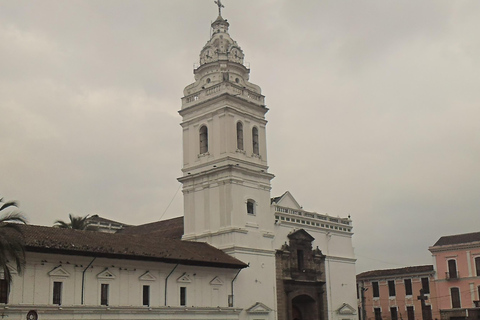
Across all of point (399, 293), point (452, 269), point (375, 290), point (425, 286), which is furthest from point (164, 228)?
point (452, 269)

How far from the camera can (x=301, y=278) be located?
150 feet

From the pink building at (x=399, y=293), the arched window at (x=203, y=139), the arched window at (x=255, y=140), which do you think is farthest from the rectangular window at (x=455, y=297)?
the arched window at (x=203, y=139)

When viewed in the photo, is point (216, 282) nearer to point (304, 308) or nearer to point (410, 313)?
point (304, 308)

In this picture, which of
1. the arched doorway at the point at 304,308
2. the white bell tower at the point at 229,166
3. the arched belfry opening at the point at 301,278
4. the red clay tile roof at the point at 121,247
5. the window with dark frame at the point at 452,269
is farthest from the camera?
the window with dark frame at the point at 452,269

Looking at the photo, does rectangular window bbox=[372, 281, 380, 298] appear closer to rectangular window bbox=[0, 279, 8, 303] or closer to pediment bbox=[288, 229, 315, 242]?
pediment bbox=[288, 229, 315, 242]

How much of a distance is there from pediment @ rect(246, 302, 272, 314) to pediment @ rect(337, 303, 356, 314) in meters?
8.59

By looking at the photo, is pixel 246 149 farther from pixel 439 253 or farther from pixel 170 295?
pixel 439 253

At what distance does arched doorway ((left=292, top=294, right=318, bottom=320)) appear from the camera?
46438 millimetres

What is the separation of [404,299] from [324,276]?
68.8ft

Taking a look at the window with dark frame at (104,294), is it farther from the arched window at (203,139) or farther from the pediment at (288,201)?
the pediment at (288,201)

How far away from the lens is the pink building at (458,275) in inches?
2313

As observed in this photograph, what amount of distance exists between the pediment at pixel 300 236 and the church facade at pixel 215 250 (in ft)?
0.28

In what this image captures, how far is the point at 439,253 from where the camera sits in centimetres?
6147

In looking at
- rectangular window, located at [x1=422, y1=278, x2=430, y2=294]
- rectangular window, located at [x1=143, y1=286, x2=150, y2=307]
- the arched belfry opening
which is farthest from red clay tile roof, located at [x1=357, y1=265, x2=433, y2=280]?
rectangular window, located at [x1=143, y1=286, x2=150, y2=307]
